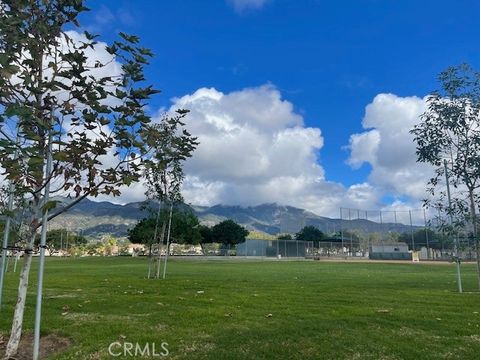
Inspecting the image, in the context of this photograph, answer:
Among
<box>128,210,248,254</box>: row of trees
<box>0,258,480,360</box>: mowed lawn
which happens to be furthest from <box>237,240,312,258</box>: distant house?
<box>0,258,480,360</box>: mowed lawn

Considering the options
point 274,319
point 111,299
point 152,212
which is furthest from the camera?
point 152,212

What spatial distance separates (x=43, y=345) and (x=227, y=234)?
95.8 metres

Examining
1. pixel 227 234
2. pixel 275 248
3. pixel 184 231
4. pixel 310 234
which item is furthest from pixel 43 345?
pixel 310 234

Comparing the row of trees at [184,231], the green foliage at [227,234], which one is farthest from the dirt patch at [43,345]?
the green foliage at [227,234]

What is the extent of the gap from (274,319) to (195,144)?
12.5ft

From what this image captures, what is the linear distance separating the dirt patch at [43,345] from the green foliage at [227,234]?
9483cm

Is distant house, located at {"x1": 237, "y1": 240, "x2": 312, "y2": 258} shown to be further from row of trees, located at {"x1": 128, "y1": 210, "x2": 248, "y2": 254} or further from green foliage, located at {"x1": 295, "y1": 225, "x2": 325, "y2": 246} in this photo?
green foliage, located at {"x1": 295, "y1": 225, "x2": 325, "y2": 246}

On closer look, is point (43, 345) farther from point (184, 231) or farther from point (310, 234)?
point (310, 234)

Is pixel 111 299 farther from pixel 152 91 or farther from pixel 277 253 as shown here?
pixel 277 253

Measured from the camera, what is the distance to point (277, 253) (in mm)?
74375

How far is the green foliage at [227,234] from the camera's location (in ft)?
334

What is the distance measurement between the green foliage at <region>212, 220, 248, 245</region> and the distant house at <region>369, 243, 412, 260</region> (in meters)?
36.5

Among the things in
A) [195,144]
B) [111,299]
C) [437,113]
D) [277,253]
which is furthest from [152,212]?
[277,253]

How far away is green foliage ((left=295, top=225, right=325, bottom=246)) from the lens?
115 metres
